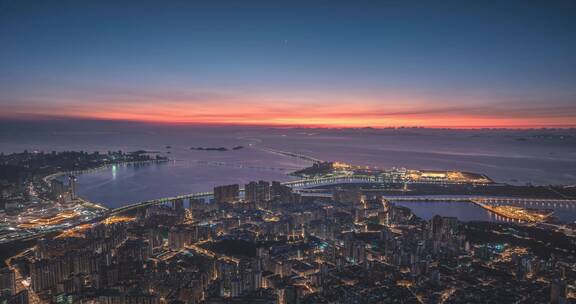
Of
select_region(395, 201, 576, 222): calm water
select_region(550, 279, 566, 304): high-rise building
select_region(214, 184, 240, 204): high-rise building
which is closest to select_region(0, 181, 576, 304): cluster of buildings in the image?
select_region(550, 279, 566, 304): high-rise building

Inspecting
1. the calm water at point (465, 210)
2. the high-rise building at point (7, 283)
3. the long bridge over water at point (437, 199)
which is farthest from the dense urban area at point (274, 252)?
the calm water at point (465, 210)

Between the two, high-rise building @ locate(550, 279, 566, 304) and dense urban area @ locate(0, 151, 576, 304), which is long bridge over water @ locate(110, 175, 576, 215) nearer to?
dense urban area @ locate(0, 151, 576, 304)

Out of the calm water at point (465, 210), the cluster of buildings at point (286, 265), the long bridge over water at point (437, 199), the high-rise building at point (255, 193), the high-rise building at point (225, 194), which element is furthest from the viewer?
the high-rise building at point (255, 193)

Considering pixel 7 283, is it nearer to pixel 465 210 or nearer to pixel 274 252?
pixel 274 252

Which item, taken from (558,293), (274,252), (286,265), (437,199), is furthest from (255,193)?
(558,293)

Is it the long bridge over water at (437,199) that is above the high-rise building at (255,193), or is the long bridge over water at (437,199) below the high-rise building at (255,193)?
below

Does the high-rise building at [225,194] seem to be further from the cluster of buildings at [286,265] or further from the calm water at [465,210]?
the calm water at [465,210]

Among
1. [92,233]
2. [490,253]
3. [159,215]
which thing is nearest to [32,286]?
[92,233]
